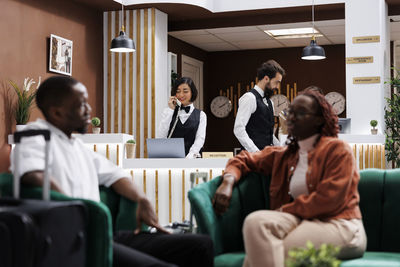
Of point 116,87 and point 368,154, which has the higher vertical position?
point 116,87

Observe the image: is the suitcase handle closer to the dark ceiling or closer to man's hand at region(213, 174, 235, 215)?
man's hand at region(213, 174, 235, 215)

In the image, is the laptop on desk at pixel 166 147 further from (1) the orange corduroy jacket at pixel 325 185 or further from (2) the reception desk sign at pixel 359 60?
(2) the reception desk sign at pixel 359 60

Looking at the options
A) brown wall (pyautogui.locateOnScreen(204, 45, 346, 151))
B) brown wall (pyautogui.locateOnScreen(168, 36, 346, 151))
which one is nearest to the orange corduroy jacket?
brown wall (pyautogui.locateOnScreen(168, 36, 346, 151))

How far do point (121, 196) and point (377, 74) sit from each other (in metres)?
5.64

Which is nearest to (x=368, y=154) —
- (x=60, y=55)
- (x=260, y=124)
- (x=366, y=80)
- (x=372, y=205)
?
(x=366, y=80)

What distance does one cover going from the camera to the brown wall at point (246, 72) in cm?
1158

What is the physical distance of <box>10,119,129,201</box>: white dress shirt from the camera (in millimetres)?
2607

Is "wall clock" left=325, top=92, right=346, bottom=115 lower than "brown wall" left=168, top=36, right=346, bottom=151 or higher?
lower

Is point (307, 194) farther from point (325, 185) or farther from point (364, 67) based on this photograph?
point (364, 67)

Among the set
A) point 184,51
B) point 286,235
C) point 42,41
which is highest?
point 184,51

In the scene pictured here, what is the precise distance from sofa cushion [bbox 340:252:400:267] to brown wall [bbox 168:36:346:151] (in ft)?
27.4

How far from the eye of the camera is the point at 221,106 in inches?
478

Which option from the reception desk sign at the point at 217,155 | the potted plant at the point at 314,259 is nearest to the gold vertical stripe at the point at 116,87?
the reception desk sign at the point at 217,155

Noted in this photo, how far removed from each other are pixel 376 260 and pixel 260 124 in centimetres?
301
